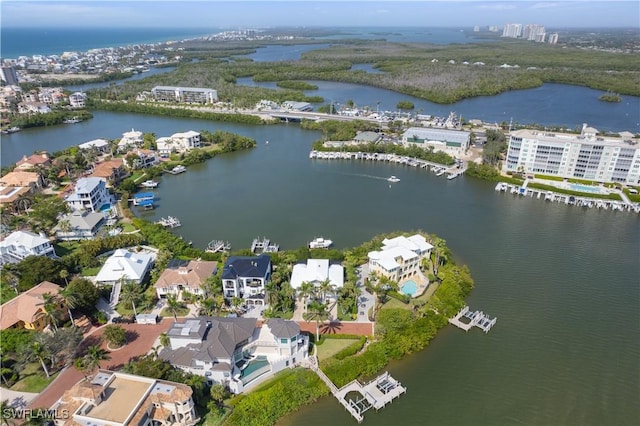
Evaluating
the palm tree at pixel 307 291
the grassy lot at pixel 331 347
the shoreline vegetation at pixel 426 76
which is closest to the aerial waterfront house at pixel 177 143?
the shoreline vegetation at pixel 426 76

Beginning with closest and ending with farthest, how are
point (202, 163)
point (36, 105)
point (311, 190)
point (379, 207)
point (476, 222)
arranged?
point (476, 222), point (379, 207), point (311, 190), point (202, 163), point (36, 105)

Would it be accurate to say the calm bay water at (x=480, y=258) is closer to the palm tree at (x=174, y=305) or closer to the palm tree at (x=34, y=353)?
the palm tree at (x=174, y=305)

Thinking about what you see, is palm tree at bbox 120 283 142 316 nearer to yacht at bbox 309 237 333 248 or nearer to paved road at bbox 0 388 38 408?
paved road at bbox 0 388 38 408

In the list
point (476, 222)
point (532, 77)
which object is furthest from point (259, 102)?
point (532, 77)

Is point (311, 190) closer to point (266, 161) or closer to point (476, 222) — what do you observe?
point (266, 161)

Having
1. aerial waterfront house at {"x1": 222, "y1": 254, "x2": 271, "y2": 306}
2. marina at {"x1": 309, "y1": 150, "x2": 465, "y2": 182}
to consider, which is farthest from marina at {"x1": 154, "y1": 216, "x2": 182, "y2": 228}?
marina at {"x1": 309, "y1": 150, "x2": 465, "y2": 182}

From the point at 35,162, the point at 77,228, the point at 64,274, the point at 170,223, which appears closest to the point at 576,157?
the point at 170,223
